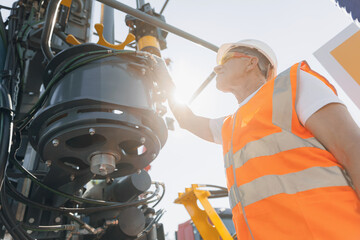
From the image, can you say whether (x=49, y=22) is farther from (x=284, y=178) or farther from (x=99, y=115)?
(x=284, y=178)

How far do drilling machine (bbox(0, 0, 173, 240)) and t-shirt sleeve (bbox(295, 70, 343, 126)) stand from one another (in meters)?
0.57

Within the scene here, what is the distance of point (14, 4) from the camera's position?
2.03 m

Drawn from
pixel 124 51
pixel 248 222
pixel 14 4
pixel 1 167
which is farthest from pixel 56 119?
pixel 14 4

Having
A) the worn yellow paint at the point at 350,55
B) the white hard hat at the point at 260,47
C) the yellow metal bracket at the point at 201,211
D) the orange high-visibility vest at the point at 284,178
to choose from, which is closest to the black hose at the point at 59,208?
the orange high-visibility vest at the point at 284,178

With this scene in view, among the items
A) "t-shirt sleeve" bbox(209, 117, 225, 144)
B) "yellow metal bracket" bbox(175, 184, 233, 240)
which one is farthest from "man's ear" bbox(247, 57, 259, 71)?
"yellow metal bracket" bbox(175, 184, 233, 240)

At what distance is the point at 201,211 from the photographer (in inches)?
136

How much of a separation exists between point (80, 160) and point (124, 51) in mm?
542

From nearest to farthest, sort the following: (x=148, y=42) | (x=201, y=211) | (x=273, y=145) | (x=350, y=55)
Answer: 1. (x=273, y=145)
2. (x=350, y=55)
3. (x=148, y=42)
4. (x=201, y=211)

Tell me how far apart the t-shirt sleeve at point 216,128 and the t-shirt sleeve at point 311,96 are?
0.69 metres

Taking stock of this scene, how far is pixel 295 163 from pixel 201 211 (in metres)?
2.66

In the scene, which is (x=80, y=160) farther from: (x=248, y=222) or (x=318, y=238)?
(x=318, y=238)

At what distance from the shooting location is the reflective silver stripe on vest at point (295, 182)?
0.90 metres

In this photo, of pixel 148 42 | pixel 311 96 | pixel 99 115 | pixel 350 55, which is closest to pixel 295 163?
pixel 311 96

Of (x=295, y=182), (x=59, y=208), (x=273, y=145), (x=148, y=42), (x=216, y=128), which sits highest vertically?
(x=148, y=42)
